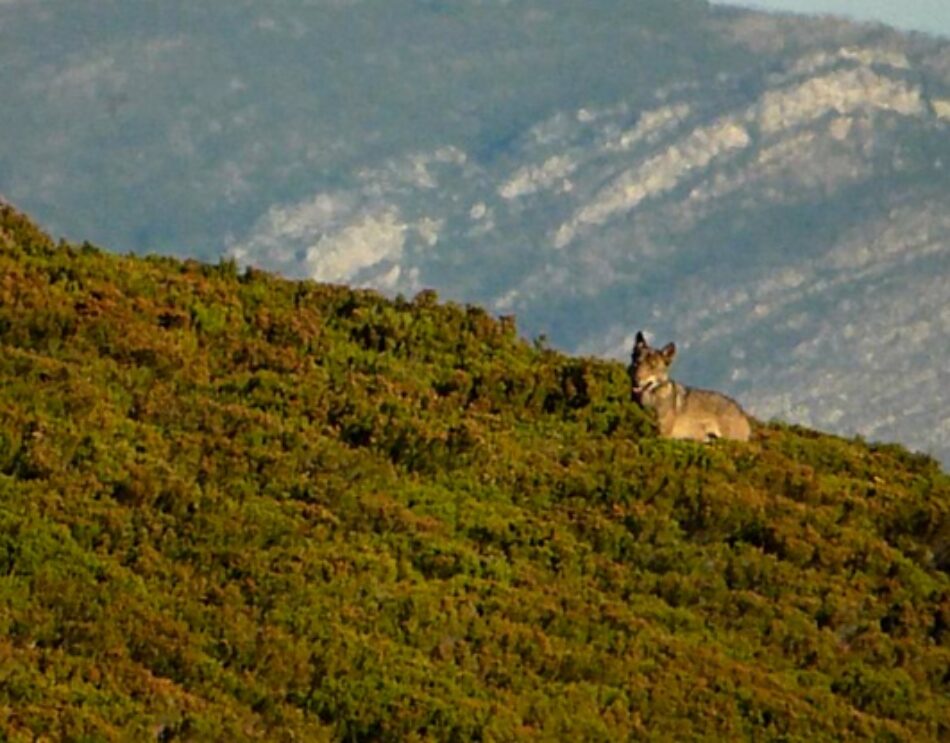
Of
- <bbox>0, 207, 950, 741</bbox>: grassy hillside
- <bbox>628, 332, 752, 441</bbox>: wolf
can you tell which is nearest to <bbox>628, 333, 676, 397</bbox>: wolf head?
<bbox>628, 332, 752, 441</bbox>: wolf

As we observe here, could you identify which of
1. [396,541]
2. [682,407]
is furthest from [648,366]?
[396,541]

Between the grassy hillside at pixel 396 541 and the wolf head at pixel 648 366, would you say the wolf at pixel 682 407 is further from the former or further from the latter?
the grassy hillside at pixel 396 541

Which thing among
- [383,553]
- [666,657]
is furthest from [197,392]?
[666,657]

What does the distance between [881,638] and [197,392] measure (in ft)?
17.8

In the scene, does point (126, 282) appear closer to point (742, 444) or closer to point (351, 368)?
point (351, 368)

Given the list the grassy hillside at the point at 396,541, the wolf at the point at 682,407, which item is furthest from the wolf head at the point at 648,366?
the grassy hillside at the point at 396,541

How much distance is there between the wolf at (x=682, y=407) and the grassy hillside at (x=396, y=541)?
0.28 meters

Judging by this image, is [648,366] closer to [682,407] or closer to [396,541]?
[682,407]

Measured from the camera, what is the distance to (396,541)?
886 inches

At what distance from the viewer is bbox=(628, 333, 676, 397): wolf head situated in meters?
28.5

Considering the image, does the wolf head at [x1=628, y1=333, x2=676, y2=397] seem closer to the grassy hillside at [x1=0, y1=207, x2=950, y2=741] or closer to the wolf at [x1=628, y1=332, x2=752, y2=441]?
the wolf at [x1=628, y1=332, x2=752, y2=441]

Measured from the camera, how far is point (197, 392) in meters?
24.7

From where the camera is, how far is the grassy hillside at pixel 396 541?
19.7m

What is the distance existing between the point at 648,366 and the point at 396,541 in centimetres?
700
